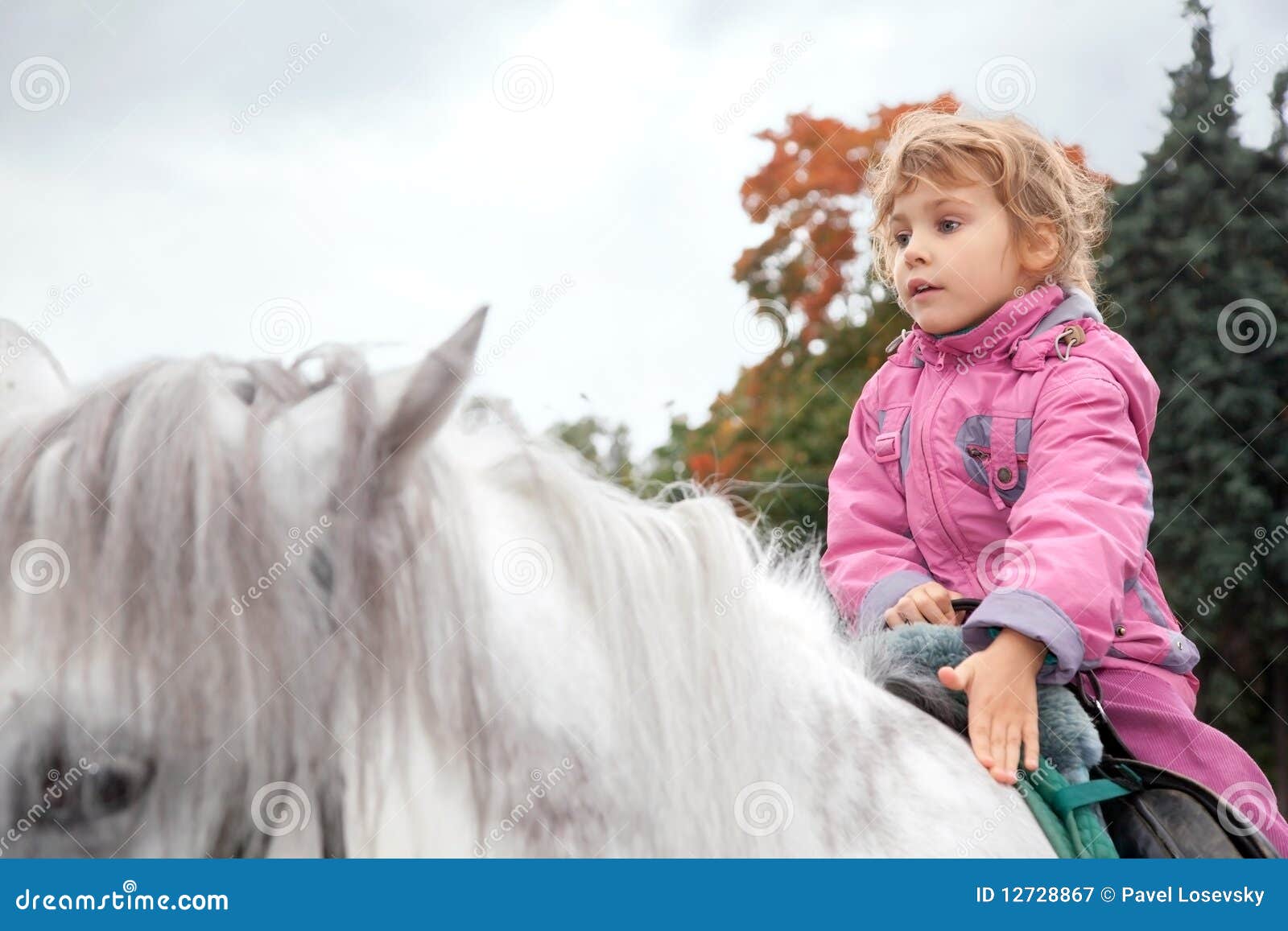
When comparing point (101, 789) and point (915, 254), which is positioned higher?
point (915, 254)

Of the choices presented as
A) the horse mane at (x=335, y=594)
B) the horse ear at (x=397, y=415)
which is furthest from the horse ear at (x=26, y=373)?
the horse ear at (x=397, y=415)

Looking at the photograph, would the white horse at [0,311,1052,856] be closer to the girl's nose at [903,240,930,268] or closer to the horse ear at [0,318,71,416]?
the horse ear at [0,318,71,416]

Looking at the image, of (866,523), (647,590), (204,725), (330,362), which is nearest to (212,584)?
(204,725)

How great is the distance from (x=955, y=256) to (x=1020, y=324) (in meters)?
0.20

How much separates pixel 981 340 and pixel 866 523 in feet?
1.52

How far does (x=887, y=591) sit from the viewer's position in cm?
235

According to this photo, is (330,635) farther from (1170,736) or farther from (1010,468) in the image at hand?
(1170,736)

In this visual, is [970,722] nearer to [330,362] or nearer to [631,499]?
[631,499]

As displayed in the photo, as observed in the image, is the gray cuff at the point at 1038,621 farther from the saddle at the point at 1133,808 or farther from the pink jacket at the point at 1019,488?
the saddle at the point at 1133,808

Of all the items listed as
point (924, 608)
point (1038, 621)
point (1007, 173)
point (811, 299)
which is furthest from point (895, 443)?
point (811, 299)

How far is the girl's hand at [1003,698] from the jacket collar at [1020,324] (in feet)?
2.23

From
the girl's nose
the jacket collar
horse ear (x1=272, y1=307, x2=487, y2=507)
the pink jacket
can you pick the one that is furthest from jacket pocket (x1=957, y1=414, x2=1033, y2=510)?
horse ear (x1=272, y1=307, x2=487, y2=507)

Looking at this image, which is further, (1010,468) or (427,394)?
(1010,468)

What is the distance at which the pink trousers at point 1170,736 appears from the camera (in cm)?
214
